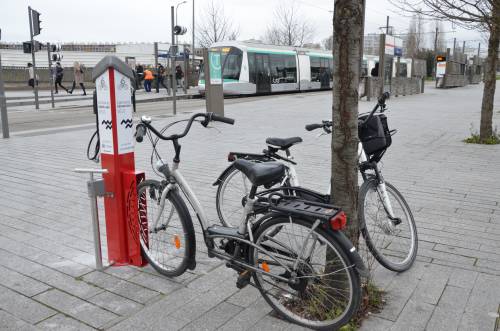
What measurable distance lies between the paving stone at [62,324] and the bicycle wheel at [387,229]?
6.29 feet

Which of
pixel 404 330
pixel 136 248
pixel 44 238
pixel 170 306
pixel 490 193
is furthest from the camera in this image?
pixel 490 193

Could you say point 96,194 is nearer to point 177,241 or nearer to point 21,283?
point 177,241

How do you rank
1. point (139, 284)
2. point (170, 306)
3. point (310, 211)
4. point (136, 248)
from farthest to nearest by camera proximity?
point (136, 248), point (139, 284), point (170, 306), point (310, 211)

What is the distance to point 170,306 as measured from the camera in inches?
123

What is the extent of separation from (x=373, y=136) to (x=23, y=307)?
263 cm

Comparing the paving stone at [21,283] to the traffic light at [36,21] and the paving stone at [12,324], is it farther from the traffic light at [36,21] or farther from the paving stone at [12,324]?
the traffic light at [36,21]

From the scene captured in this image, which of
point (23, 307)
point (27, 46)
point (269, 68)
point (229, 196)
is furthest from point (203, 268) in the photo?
point (269, 68)

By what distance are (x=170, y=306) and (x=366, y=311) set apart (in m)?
1.21

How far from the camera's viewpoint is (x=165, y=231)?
3619 millimetres

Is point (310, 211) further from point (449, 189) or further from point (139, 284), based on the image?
point (449, 189)

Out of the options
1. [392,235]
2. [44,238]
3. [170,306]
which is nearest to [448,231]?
[392,235]

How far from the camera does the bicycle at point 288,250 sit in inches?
103

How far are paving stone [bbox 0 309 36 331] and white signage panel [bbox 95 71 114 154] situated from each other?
48.4 inches

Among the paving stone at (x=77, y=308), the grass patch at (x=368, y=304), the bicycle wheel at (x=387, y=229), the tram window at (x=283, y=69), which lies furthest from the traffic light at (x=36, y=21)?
the grass patch at (x=368, y=304)
